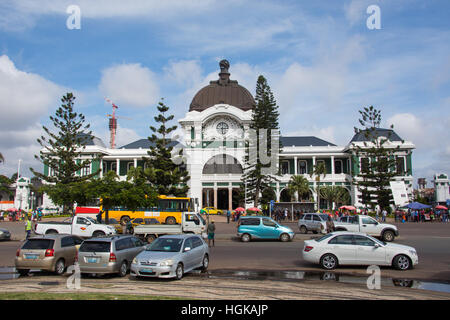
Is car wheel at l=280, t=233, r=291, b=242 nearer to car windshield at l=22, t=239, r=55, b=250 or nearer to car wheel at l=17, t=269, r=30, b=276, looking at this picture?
car windshield at l=22, t=239, r=55, b=250

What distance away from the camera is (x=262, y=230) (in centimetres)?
2158

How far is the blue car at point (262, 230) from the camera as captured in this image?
21.5m

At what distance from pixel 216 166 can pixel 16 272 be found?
4434cm

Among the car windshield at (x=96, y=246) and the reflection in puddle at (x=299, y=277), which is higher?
the car windshield at (x=96, y=246)

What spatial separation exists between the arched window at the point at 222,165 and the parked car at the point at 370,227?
33510 mm

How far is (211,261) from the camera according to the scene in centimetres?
1423

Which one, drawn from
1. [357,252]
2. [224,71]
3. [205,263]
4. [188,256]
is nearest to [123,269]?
[188,256]

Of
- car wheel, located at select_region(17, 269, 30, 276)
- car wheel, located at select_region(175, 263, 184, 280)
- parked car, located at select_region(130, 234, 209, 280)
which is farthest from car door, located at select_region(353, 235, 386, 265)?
car wheel, located at select_region(17, 269, 30, 276)

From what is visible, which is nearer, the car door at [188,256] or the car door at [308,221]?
the car door at [188,256]

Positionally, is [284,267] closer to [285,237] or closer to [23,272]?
[23,272]

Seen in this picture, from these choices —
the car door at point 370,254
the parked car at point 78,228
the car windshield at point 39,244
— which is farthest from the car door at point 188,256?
the parked car at point 78,228

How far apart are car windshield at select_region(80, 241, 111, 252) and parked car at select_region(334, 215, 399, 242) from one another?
49.6ft

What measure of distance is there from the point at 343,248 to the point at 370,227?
34.6 ft

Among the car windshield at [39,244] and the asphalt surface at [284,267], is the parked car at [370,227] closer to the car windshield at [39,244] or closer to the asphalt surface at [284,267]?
the asphalt surface at [284,267]
